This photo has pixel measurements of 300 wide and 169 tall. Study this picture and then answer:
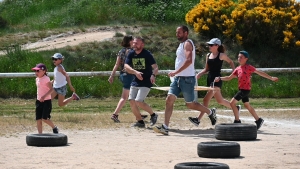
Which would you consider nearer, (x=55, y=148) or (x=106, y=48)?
(x=55, y=148)

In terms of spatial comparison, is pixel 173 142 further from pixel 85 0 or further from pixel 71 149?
pixel 85 0

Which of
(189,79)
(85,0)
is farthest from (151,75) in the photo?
(85,0)

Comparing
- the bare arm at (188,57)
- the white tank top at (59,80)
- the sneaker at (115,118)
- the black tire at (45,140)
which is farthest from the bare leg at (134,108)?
the black tire at (45,140)

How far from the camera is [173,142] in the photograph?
13.5m

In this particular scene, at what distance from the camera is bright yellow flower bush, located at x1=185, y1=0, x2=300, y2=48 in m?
27.1

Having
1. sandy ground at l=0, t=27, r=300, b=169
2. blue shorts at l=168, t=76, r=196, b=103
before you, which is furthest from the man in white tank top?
sandy ground at l=0, t=27, r=300, b=169

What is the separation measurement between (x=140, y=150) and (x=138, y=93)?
3189mm

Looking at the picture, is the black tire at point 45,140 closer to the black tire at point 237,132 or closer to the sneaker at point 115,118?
the black tire at point 237,132

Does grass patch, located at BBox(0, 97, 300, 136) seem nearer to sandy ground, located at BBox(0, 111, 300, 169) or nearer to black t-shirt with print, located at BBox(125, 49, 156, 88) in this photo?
sandy ground, located at BBox(0, 111, 300, 169)

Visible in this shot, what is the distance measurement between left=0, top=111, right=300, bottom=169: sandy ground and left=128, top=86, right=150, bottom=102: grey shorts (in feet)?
2.12

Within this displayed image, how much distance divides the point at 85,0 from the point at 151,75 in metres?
21.3

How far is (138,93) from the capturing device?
1539 centimetres

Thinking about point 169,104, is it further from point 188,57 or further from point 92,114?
point 92,114

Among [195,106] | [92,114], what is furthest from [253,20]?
[195,106]
